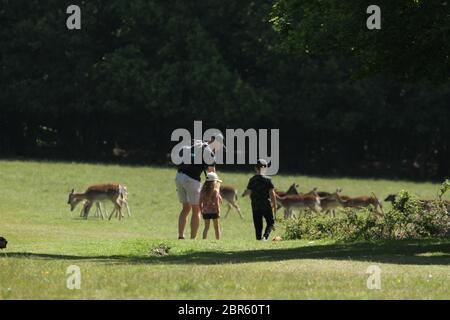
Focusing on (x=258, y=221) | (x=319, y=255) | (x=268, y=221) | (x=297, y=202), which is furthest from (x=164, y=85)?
(x=319, y=255)

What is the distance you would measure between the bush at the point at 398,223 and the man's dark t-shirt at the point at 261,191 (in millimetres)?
1486

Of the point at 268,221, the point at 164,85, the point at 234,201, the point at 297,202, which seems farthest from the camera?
the point at 164,85

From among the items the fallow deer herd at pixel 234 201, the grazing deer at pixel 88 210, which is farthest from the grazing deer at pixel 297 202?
the grazing deer at pixel 88 210

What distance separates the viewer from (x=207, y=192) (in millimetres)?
25672

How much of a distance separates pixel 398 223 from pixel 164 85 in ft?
102

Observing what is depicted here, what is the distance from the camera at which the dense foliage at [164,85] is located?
55938mm

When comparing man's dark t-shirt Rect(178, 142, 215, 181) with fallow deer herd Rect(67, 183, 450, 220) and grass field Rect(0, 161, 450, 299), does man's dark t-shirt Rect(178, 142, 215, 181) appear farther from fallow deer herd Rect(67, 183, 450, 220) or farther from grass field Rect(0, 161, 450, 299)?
fallow deer herd Rect(67, 183, 450, 220)

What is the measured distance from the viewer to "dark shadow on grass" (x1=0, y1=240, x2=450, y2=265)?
20328 millimetres

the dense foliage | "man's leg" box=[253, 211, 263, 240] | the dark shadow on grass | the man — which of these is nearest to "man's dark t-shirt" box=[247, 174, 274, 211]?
"man's leg" box=[253, 211, 263, 240]

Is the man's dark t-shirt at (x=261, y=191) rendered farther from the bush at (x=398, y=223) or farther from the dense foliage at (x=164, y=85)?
the dense foliage at (x=164, y=85)

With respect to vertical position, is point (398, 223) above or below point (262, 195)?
below

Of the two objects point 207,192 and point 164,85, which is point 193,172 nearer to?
point 207,192
